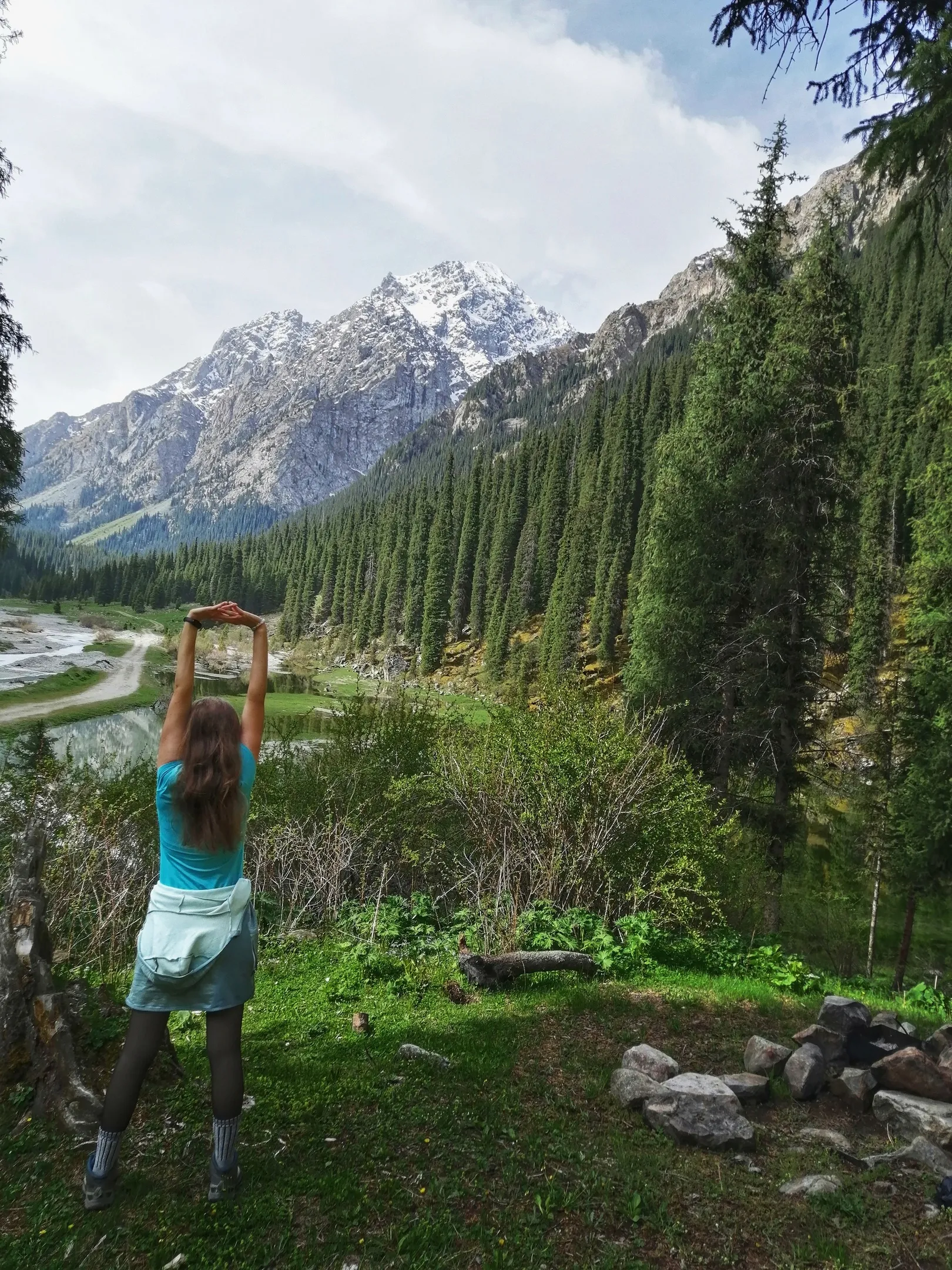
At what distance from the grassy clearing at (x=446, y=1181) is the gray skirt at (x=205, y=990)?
920 millimetres

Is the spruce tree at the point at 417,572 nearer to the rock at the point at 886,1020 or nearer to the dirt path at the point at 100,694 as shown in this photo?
the dirt path at the point at 100,694

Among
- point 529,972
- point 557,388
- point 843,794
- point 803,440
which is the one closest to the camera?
point 529,972

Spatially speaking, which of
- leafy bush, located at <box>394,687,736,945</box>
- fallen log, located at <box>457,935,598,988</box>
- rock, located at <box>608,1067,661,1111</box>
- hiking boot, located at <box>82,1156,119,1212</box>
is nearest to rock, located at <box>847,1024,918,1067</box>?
rock, located at <box>608,1067,661,1111</box>

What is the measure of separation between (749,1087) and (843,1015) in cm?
152

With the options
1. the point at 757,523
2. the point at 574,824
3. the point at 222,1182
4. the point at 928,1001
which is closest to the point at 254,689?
the point at 222,1182

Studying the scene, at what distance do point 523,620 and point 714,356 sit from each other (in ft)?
172

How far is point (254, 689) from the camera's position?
3922 mm

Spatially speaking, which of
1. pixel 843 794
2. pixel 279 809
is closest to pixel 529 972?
pixel 279 809

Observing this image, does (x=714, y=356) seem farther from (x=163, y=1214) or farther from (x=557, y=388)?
(x=557, y=388)

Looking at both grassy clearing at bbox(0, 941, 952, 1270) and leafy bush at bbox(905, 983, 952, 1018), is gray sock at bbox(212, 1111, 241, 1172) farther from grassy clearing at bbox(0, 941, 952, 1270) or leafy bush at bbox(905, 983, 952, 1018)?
leafy bush at bbox(905, 983, 952, 1018)

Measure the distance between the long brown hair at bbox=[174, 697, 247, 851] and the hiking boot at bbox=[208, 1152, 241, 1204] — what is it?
1.52 meters

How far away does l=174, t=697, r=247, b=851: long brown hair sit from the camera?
323 centimetres

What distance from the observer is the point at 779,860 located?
1429cm

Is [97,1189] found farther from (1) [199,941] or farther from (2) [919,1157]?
(2) [919,1157]
